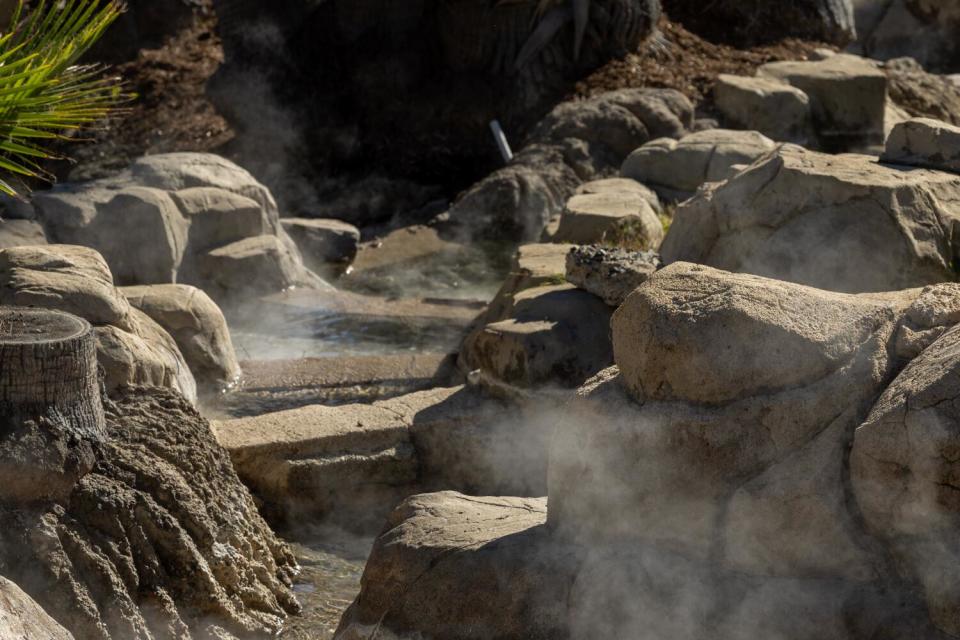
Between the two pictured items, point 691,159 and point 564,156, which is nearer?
point 691,159

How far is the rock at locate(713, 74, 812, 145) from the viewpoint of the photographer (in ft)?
45.2

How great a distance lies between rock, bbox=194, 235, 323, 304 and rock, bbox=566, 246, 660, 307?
3.73 meters

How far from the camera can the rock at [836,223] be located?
21.6 ft

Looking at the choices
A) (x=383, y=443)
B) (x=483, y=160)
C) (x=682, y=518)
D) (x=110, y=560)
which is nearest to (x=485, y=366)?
(x=383, y=443)

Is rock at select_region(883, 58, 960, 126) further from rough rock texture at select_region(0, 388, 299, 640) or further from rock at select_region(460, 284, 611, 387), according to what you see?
rough rock texture at select_region(0, 388, 299, 640)

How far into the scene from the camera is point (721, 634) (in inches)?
145

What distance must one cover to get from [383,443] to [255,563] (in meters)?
1.25

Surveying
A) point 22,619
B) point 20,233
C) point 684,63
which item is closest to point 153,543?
point 22,619

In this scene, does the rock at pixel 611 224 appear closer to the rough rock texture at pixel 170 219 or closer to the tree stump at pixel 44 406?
the rough rock texture at pixel 170 219

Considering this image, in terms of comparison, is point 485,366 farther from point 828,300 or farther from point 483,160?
point 483,160

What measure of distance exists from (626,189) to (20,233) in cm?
497

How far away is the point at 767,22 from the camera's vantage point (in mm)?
18484

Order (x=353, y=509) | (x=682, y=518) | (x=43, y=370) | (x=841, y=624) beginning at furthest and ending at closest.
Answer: (x=353, y=509)
(x=43, y=370)
(x=682, y=518)
(x=841, y=624)

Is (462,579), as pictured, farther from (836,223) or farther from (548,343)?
(836,223)
